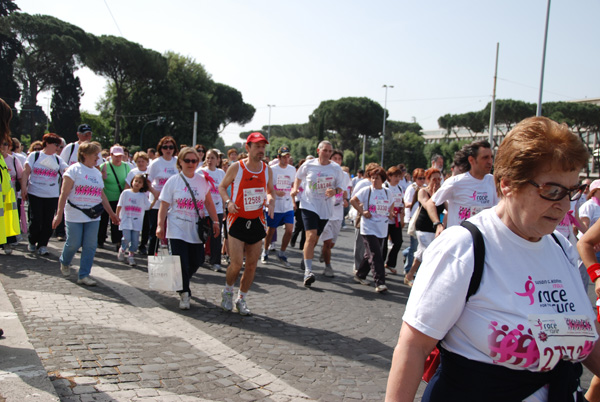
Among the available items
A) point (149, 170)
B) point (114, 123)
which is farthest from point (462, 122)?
point (149, 170)

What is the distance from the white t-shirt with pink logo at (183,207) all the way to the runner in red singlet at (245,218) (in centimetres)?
35

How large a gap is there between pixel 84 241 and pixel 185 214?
1509mm

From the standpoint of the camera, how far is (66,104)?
51.4 metres

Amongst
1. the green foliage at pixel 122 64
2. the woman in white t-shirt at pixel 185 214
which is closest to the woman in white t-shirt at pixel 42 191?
the woman in white t-shirt at pixel 185 214

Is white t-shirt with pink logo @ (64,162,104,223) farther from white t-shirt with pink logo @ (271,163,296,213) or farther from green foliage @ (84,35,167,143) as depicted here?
green foliage @ (84,35,167,143)

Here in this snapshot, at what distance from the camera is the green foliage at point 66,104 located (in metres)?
48.9

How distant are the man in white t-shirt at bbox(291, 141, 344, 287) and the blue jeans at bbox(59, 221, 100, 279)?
2860mm

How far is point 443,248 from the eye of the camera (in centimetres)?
171

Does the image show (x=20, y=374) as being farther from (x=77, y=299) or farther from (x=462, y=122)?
(x=462, y=122)

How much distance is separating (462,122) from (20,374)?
72.4 metres

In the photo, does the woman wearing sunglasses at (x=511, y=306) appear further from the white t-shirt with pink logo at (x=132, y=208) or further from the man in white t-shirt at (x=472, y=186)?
the white t-shirt with pink logo at (x=132, y=208)

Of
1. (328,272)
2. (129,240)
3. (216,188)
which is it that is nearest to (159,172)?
(216,188)

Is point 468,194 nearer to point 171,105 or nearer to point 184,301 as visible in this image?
point 184,301

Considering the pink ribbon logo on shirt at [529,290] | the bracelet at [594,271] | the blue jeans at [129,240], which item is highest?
the pink ribbon logo on shirt at [529,290]
